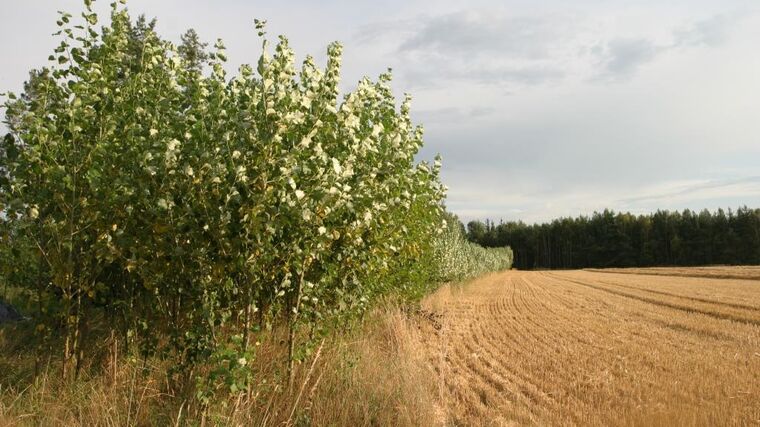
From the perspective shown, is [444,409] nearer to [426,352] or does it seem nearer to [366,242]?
[366,242]

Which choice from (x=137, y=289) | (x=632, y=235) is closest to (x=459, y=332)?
(x=137, y=289)

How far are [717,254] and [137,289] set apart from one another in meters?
106

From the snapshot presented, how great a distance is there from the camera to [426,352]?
11055 millimetres

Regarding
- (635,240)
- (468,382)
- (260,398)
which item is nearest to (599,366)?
(468,382)

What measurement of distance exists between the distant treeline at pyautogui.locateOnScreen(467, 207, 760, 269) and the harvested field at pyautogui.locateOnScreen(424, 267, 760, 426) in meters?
83.9

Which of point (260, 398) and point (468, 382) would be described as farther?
point (468, 382)

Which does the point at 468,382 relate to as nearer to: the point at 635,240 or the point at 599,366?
the point at 599,366

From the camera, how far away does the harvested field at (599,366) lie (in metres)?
7.41

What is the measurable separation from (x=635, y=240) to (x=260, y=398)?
113447 millimetres

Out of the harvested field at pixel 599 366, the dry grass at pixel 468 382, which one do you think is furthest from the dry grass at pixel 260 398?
the harvested field at pixel 599 366

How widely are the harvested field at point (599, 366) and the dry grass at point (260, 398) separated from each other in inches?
54.8

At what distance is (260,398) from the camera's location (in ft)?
18.3

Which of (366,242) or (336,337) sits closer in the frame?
(366,242)

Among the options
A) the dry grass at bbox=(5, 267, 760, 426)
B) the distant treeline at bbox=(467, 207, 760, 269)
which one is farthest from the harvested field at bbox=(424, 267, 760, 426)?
the distant treeline at bbox=(467, 207, 760, 269)
